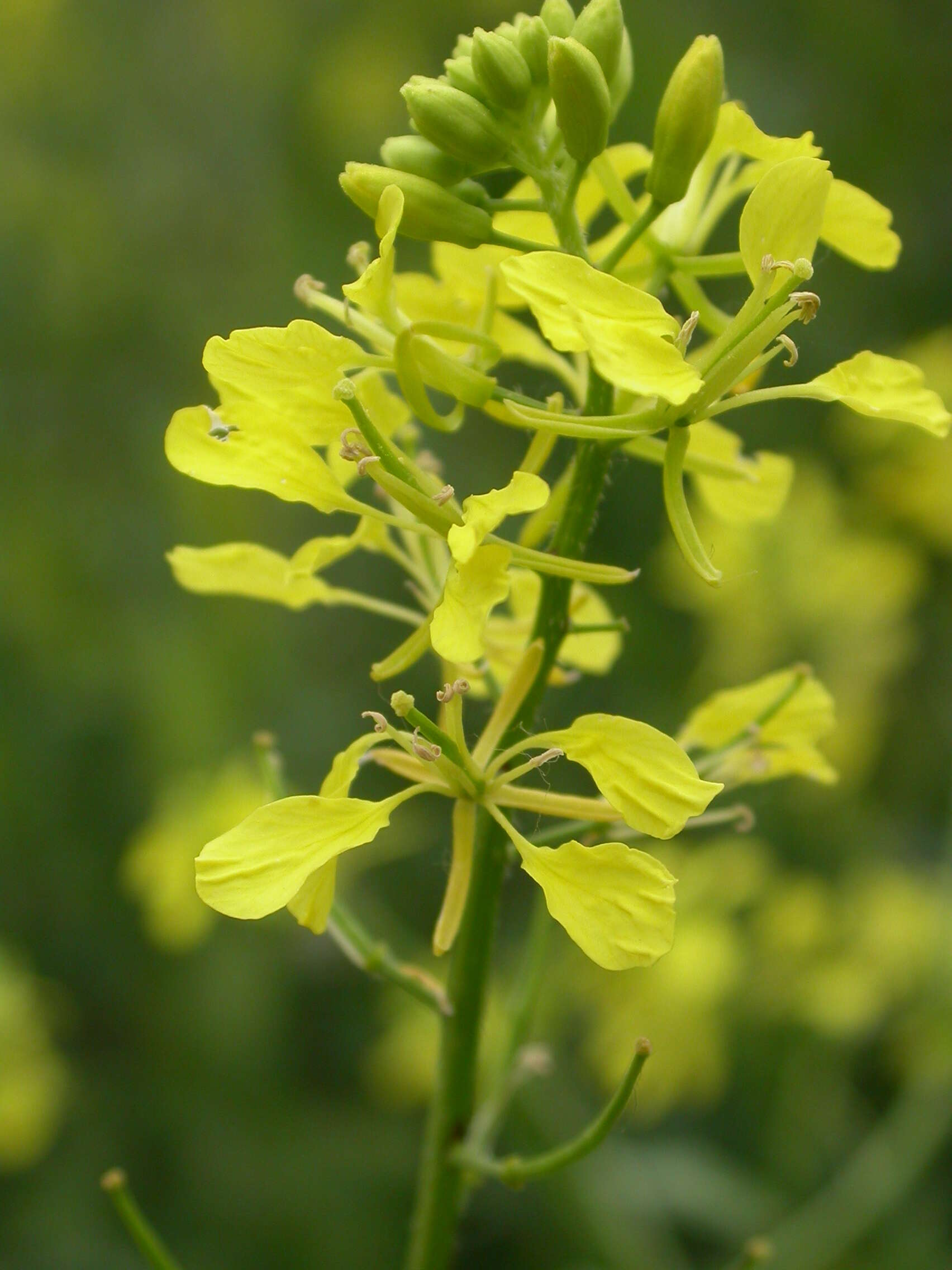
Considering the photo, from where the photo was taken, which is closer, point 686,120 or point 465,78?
point 686,120

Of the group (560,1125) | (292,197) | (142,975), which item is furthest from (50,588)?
(560,1125)

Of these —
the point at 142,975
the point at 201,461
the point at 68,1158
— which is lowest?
the point at 68,1158

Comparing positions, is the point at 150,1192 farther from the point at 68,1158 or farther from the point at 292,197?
the point at 292,197

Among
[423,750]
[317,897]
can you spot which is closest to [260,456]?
[423,750]

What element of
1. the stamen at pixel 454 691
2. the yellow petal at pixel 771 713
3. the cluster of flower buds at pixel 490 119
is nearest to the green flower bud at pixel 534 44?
the cluster of flower buds at pixel 490 119

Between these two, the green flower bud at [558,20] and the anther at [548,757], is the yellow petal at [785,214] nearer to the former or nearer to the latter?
the green flower bud at [558,20]

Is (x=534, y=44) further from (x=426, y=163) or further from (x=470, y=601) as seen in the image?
(x=470, y=601)
